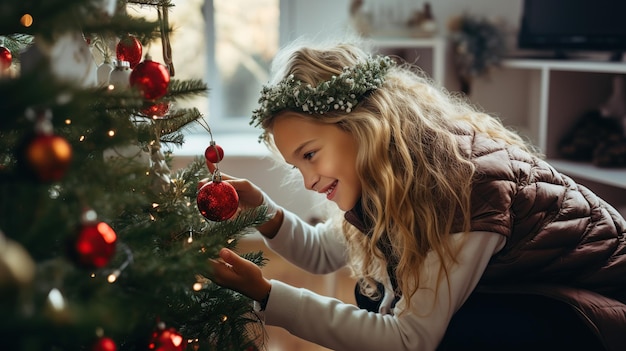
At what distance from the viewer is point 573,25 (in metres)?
2.71

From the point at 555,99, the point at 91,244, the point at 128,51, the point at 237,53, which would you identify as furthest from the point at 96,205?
the point at 237,53

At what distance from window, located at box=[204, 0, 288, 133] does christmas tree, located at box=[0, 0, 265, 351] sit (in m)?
2.46

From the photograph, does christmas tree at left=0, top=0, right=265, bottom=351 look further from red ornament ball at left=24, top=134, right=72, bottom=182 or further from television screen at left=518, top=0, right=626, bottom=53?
television screen at left=518, top=0, right=626, bottom=53

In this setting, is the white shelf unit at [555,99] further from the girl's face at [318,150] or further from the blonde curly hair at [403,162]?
the girl's face at [318,150]

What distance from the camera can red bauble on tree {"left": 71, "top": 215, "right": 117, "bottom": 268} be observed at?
0.57 meters

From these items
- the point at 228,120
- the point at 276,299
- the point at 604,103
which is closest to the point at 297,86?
the point at 276,299

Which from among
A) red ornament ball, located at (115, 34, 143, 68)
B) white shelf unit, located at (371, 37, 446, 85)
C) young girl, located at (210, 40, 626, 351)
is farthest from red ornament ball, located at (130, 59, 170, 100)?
white shelf unit, located at (371, 37, 446, 85)

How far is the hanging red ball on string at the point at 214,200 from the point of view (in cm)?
102

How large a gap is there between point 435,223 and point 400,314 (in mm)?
178

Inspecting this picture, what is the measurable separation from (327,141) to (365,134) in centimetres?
8

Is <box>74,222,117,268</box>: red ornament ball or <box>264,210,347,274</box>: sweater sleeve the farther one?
<box>264,210,347,274</box>: sweater sleeve

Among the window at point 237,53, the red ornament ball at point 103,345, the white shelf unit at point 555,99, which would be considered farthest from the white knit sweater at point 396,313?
the window at point 237,53

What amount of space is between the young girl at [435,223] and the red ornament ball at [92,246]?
1.80 ft

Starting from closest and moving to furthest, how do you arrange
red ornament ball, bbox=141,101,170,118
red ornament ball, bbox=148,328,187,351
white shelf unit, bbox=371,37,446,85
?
red ornament ball, bbox=148,328,187,351
red ornament ball, bbox=141,101,170,118
white shelf unit, bbox=371,37,446,85
